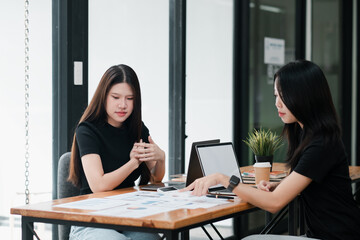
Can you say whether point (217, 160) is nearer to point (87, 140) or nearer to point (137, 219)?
point (87, 140)

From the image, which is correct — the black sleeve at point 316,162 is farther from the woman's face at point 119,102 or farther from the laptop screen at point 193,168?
the woman's face at point 119,102

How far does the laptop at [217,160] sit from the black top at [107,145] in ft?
1.34

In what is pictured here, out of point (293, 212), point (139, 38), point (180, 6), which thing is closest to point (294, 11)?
point (180, 6)

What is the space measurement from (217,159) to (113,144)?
522 millimetres

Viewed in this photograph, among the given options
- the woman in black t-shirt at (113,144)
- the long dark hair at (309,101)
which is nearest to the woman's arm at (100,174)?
the woman in black t-shirt at (113,144)

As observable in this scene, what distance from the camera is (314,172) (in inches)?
90.0

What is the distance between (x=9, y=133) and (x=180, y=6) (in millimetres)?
1723

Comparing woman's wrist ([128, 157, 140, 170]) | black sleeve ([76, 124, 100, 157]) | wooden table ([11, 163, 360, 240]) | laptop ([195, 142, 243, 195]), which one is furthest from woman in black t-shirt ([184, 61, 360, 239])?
black sleeve ([76, 124, 100, 157])

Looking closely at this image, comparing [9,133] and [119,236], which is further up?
[9,133]

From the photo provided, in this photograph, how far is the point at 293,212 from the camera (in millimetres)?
2752

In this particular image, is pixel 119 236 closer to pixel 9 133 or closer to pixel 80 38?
pixel 9 133

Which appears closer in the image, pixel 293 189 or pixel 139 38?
pixel 293 189

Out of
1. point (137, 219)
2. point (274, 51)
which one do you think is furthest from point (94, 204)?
point (274, 51)

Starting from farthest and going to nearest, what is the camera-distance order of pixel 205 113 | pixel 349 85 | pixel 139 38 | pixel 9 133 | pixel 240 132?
pixel 349 85 < pixel 240 132 < pixel 205 113 < pixel 139 38 < pixel 9 133
